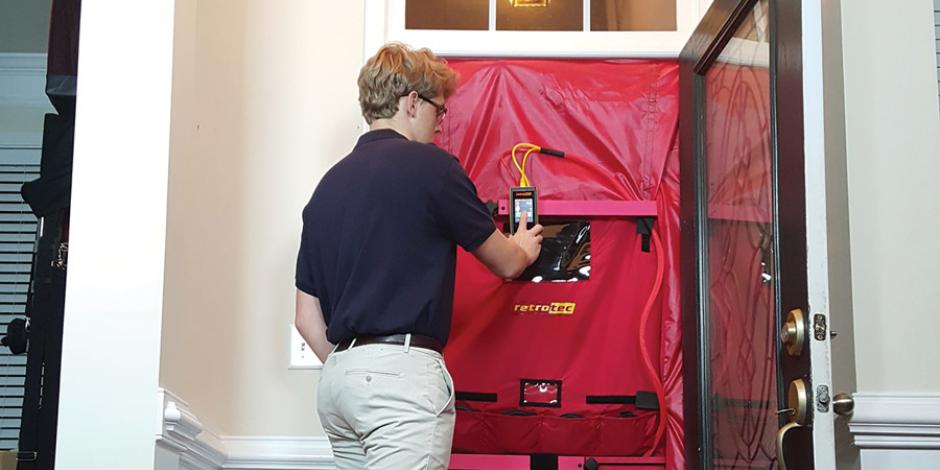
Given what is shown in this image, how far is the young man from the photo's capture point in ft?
7.04

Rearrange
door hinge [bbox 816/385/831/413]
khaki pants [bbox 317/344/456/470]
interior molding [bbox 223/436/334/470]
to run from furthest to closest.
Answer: interior molding [bbox 223/436/334/470]
khaki pants [bbox 317/344/456/470]
door hinge [bbox 816/385/831/413]

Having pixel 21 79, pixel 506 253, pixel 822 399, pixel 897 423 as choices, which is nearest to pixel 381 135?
pixel 506 253

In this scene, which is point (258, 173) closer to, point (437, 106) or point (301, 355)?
point (301, 355)

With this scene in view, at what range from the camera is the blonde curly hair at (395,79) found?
7.89 ft

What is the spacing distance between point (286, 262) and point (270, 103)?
17.2 inches

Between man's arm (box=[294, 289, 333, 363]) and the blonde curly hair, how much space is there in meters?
0.41

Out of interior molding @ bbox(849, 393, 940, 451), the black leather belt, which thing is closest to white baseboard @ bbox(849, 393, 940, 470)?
interior molding @ bbox(849, 393, 940, 451)

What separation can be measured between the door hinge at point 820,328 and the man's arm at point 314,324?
1.00 metres

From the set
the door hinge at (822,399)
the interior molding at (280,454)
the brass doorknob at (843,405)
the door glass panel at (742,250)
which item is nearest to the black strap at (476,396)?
the interior molding at (280,454)

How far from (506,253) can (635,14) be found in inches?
43.7

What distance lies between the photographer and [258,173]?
10.0ft

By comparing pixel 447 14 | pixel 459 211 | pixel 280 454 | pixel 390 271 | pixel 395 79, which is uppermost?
pixel 447 14

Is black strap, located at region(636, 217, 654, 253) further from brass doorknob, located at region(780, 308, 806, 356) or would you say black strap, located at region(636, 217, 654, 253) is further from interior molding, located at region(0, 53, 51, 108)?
interior molding, located at region(0, 53, 51, 108)

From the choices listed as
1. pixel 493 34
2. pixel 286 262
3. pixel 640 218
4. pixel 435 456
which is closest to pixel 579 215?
pixel 640 218
